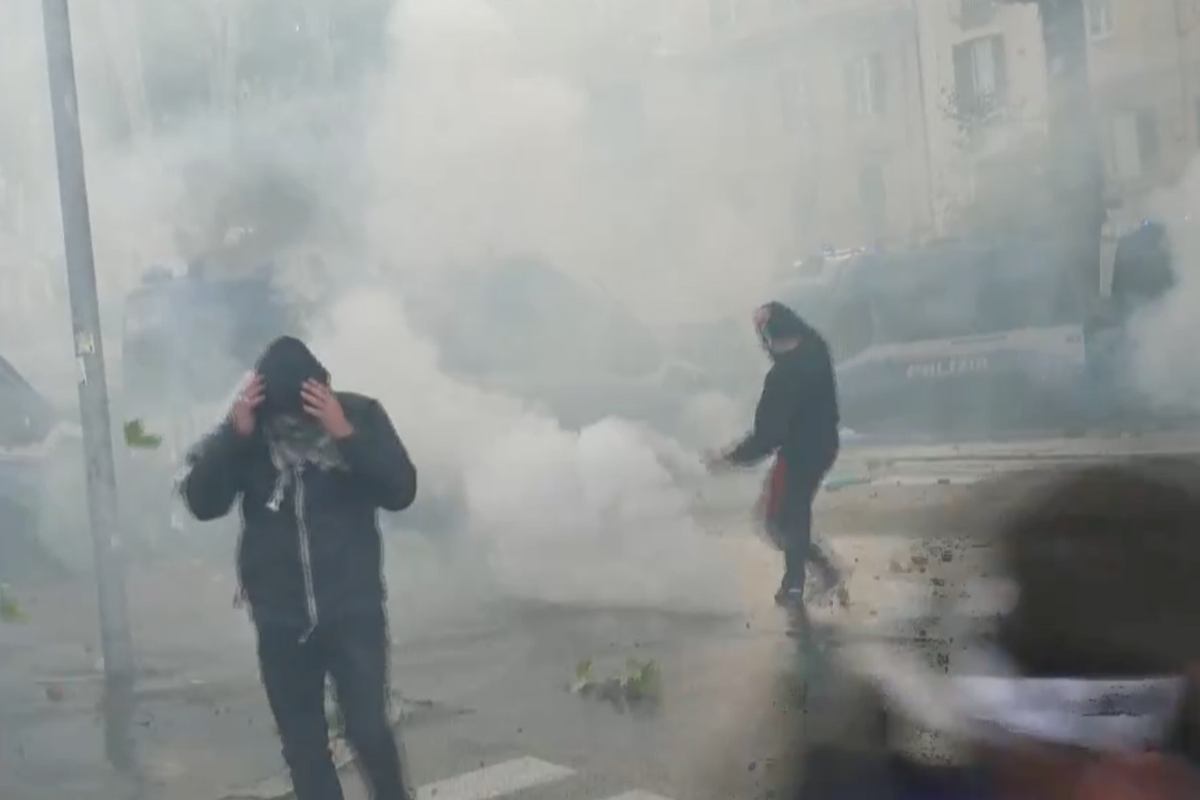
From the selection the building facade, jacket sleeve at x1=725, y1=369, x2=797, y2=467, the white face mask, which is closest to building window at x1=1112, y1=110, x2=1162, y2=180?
the building facade

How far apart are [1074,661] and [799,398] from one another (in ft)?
1.97

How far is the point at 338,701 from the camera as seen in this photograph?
2.08 metres

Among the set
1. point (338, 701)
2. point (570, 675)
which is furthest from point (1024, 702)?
point (338, 701)

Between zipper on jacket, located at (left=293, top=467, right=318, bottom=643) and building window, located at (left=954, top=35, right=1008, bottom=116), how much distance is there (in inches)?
47.8

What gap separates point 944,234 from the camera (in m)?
2.11

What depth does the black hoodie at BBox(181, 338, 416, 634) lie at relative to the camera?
2043 mm

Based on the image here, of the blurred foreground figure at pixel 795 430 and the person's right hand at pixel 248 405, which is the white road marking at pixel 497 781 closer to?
the blurred foreground figure at pixel 795 430

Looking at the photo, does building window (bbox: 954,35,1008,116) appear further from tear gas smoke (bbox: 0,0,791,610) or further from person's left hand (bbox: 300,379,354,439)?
person's left hand (bbox: 300,379,354,439)

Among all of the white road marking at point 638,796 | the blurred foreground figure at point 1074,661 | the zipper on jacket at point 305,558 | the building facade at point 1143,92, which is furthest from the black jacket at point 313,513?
the building facade at point 1143,92

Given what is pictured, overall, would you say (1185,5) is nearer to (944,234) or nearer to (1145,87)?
Result: (1145,87)

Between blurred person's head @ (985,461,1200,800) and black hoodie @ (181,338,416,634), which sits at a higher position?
black hoodie @ (181,338,416,634)

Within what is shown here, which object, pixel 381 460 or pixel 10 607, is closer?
pixel 381 460

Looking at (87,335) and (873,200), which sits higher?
Answer: (873,200)

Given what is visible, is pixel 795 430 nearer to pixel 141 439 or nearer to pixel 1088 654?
pixel 1088 654
